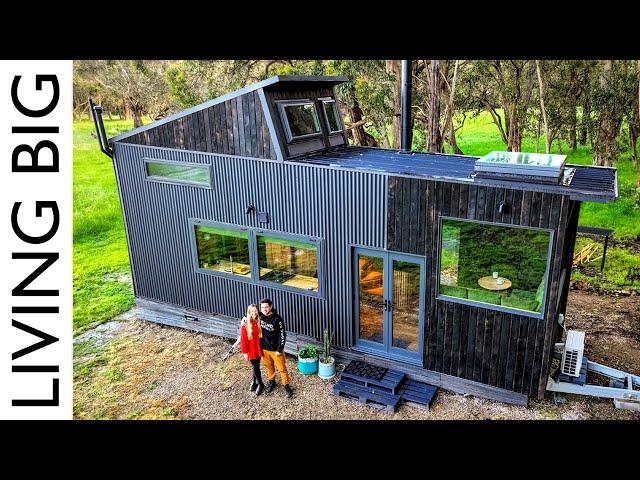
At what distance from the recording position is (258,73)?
69.1 feet

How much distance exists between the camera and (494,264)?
716 cm

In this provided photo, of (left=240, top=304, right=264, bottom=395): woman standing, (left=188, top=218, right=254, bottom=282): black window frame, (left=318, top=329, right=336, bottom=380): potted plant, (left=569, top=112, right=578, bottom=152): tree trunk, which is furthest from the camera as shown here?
(left=569, top=112, right=578, bottom=152): tree trunk

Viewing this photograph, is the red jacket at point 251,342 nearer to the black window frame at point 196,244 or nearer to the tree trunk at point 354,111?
the black window frame at point 196,244

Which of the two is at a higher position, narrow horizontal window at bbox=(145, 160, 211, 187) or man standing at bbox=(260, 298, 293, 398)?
narrow horizontal window at bbox=(145, 160, 211, 187)

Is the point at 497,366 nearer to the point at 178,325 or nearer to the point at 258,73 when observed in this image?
the point at 178,325

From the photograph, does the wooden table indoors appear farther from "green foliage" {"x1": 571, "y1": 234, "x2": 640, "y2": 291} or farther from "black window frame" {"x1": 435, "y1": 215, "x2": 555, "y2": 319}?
"green foliage" {"x1": 571, "y1": 234, "x2": 640, "y2": 291}

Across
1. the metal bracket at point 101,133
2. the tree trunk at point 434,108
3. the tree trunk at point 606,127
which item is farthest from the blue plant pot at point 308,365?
the tree trunk at point 606,127

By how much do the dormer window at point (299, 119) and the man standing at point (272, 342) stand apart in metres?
2.94

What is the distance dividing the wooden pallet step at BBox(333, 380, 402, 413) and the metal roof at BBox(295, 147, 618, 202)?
3382 millimetres

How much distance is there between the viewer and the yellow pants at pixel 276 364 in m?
7.83

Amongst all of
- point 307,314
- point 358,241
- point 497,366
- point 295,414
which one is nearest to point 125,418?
point 295,414

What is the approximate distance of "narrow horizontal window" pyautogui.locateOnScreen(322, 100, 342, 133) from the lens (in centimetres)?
1009

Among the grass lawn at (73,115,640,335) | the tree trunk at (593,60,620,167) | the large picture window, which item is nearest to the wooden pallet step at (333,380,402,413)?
the large picture window

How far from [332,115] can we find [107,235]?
9.90 meters
